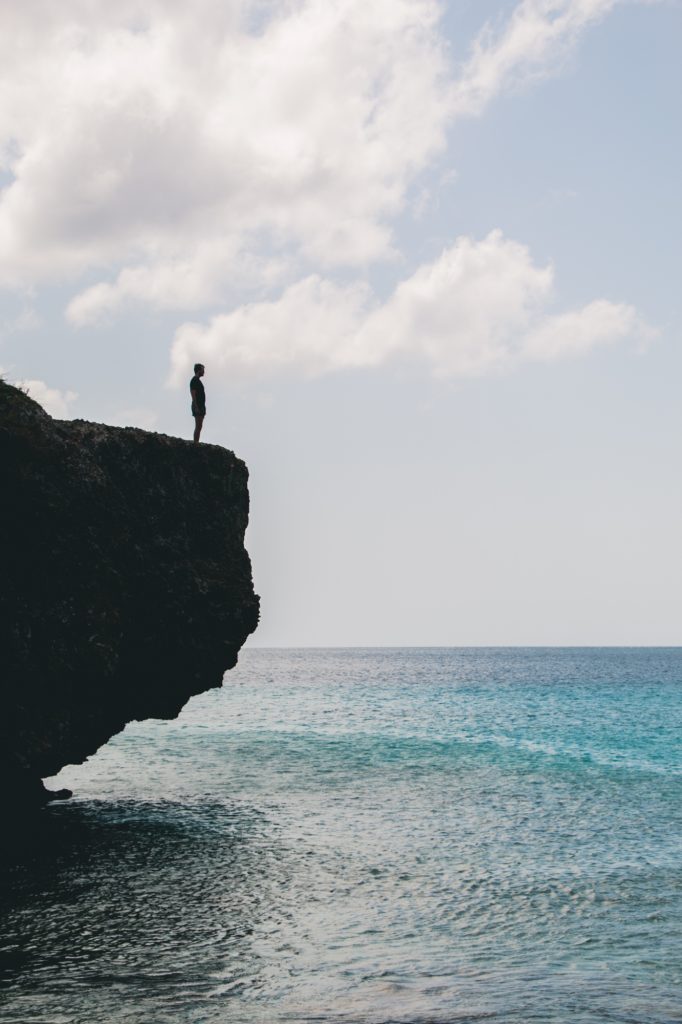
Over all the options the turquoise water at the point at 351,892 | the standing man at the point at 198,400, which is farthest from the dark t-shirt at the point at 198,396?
the turquoise water at the point at 351,892

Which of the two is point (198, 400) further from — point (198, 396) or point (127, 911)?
point (127, 911)

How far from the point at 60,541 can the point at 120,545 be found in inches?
83.0

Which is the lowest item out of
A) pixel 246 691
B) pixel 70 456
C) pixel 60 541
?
pixel 246 691

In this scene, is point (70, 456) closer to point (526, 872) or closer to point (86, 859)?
point (86, 859)

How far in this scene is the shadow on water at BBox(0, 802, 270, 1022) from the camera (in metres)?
10.9

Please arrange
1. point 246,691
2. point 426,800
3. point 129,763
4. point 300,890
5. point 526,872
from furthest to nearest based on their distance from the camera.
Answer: point 246,691
point 129,763
point 426,800
point 526,872
point 300,890

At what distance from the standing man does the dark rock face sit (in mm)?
Answer: 703

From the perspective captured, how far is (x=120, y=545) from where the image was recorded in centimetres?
2184

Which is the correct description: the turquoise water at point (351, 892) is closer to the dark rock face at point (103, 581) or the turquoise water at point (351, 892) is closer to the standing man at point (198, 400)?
the dark rock face at point (103, 581)

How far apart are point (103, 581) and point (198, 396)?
266 inches

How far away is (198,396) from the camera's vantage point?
2514 centimetres

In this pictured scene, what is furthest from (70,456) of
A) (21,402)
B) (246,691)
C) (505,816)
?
(246,691)

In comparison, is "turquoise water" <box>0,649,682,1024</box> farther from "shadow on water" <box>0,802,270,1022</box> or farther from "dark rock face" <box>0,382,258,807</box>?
"dark rock face" <box>0,382,258,807</box>

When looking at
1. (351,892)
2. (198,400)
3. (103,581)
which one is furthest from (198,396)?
(351,892)
